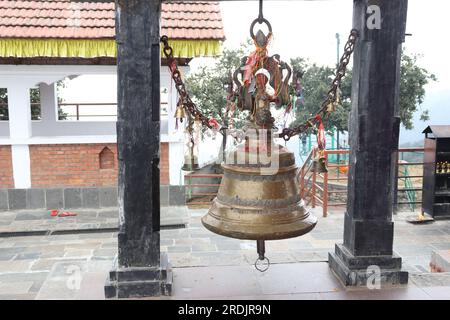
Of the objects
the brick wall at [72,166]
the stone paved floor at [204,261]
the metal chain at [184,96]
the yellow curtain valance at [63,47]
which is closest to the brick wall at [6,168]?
the brick wall at [72,166]

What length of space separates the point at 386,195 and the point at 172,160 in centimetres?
630

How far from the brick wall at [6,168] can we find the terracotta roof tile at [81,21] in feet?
8.07

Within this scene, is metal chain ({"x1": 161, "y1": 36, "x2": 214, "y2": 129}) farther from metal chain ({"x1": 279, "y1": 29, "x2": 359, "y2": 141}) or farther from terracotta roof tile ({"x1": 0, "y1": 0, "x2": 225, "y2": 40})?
terracotta roof tile ({"x1": 0, "y1": 0, "x2": 225, "y2": 40})

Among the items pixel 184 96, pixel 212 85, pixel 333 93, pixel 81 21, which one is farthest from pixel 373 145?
pixel 212 85

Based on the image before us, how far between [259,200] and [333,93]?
4.37 ft

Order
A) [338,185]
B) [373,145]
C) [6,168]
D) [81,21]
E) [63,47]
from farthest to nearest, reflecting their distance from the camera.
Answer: [338,185] < [6,168] < [81,21] < [63,47] < [373,145]

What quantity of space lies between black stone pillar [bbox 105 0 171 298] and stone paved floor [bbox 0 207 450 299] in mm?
295

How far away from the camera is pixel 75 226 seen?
845 cm

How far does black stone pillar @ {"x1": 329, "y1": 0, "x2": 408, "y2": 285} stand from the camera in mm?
3914

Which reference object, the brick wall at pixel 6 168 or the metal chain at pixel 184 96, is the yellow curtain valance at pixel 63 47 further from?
the metal chain at pixel 184 96

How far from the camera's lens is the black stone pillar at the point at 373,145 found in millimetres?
3914

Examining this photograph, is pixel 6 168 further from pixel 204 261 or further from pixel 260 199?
pixel 260 199

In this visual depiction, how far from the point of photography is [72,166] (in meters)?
9.80
